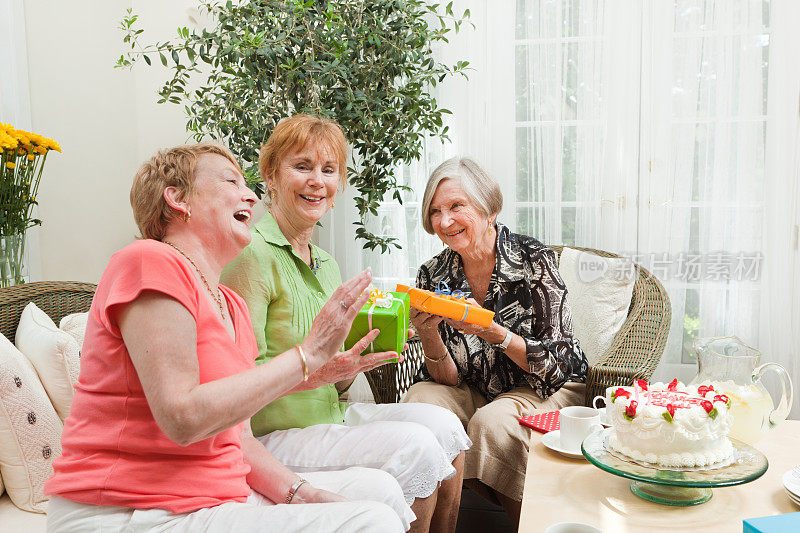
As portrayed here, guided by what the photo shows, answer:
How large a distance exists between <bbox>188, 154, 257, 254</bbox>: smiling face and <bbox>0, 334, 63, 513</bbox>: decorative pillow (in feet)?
2.35

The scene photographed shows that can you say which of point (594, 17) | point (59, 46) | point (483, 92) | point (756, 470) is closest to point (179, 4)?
point (59, 46)

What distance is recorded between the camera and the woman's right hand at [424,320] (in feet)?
6.56

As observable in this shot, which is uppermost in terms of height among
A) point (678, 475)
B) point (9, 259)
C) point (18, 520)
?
point (9, 259)

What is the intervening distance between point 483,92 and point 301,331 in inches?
75.3

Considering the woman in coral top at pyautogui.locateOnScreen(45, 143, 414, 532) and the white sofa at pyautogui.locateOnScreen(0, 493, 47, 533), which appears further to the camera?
the white sofa at pyautogui.locateOnScreen(0, 493, 47, 533)

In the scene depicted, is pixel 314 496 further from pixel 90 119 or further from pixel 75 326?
pixel 90 119

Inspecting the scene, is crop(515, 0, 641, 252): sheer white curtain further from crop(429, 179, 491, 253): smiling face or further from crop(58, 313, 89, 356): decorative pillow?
crop(58, 313, 89, 356): decorative pillow

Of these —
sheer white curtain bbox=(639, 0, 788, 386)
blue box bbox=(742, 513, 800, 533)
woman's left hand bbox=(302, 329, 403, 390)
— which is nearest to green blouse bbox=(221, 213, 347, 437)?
woman's left hand bbox=(302, 329, 403, 390)

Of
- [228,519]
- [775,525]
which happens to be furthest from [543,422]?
[228,519]

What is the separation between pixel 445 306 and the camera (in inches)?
73.2

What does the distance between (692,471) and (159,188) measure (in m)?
1.20

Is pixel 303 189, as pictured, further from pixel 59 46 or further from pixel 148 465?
pixel 59 46

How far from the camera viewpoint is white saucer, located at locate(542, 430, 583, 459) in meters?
1.51

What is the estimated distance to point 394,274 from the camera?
11.1 ft
